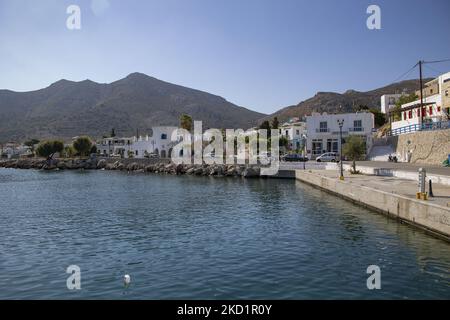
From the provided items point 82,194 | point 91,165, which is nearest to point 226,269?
point 82,194

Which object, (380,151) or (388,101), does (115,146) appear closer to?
(388,101)

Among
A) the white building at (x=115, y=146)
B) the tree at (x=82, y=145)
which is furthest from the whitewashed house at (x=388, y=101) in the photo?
the tree at (x=82, y=145)

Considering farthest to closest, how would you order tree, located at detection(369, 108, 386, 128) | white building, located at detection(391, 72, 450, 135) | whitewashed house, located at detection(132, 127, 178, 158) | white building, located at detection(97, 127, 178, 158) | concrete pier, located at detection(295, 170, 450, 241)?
white building, located at detection(97, 127, 178, 158) < whitewashed house, located at detection(132, 127, 178, 158) < tree, located at detection(369, 108, 386, 128) < white building, located at detection(391, 72, 450, 135) < concrete pier, located at detection(295, 170, 450, 241)

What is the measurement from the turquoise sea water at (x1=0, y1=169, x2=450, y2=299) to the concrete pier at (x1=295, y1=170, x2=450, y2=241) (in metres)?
0.70

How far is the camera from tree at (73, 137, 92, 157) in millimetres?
121844

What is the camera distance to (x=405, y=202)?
2295 centimetres

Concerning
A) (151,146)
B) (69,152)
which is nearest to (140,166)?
(151,146)

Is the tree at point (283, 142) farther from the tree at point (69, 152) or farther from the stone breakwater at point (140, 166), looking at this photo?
the tree at point (69, 152)

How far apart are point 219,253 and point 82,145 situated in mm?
113843

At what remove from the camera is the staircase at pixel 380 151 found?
206 feet

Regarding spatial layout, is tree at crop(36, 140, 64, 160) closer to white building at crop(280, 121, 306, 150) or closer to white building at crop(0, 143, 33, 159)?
white building at crop(0, 143, 33, 159)

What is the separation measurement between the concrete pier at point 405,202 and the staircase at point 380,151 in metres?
29.3

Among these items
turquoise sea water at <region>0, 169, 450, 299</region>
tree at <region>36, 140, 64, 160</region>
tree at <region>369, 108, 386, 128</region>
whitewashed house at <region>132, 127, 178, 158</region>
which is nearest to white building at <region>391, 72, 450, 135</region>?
tree at <region>369, 108, 386, 128</region>
